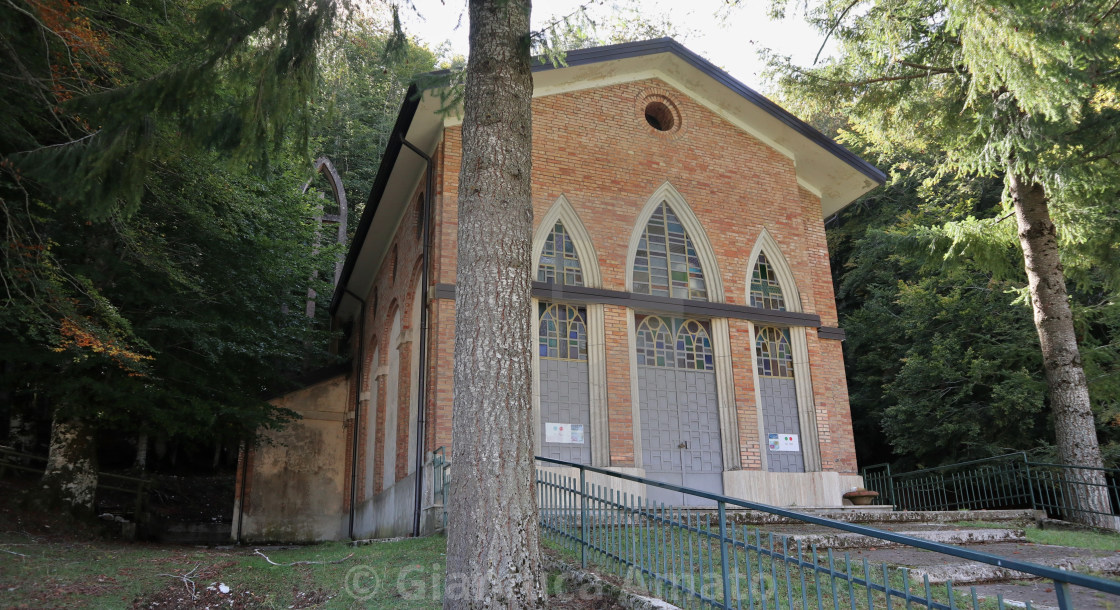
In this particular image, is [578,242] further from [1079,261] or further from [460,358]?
[1079,261]

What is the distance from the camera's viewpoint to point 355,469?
1717 centimetres

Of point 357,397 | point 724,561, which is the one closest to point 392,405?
point 357,397

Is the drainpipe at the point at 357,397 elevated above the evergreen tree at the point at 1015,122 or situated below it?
below

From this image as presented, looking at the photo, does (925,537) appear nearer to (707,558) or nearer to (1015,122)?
(707,558)

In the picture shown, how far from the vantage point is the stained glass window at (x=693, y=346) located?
513 inches

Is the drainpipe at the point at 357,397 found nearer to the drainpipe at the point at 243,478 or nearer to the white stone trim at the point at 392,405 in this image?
the white stone trim at the point at 392,405

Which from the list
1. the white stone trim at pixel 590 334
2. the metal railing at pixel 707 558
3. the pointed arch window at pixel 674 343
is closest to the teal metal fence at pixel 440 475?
the white stone trim at pixel 590 334

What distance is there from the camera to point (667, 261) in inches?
524

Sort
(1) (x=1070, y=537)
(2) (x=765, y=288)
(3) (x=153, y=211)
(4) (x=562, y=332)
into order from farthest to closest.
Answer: (2) (x=765, y=288), (3) (x=153, y=211), (4) (x=562, y=332), (1) (x=1070, y=537)

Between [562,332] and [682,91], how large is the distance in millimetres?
5302

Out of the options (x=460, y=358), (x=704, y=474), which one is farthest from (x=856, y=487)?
(x=460, y=358)

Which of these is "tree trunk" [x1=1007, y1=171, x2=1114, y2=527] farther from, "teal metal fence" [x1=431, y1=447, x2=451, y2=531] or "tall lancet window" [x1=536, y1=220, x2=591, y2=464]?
"teal metal fence" [x1=431, y1=447, x2=451, y2=531]

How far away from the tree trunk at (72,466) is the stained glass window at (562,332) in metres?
7.52

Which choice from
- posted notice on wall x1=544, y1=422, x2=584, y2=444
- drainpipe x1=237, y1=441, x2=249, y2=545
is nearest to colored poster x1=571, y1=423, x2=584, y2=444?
posted notice on wall x1=544, y1=422, x2=584, y2=444
